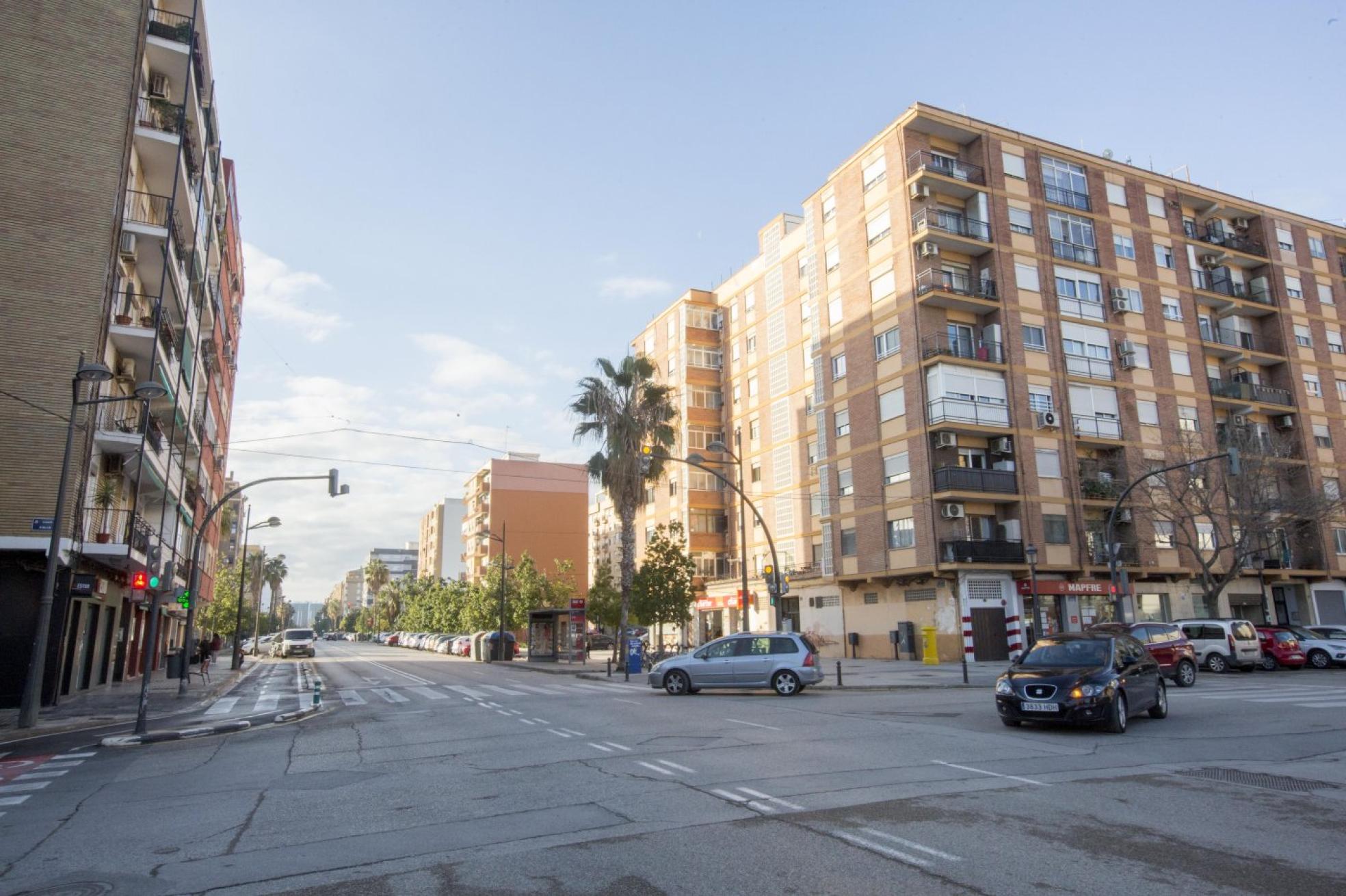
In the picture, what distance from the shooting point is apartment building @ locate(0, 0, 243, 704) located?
19.8 metres

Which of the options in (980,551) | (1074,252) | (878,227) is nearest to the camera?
(980,551)

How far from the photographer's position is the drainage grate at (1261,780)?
27.1 ft

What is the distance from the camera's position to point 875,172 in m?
40.0

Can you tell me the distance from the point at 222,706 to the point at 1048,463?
33.0 m

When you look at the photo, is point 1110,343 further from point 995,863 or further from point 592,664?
point 995,863

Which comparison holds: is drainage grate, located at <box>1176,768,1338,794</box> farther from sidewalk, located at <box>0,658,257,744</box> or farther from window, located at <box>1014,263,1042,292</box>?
window, located at <box>1014,263,1042,292</box>

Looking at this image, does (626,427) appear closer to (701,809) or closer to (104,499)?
(104,499)

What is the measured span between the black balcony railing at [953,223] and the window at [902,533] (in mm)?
13014

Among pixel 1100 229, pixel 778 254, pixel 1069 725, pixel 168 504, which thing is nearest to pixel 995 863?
pixel 1069 725

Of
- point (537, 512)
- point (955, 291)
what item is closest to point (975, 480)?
point (955, 291)

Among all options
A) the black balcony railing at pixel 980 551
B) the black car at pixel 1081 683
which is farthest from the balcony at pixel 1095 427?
the black car at pixel 1081 683

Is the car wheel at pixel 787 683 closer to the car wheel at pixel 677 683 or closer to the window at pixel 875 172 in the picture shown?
the car wheel at pixel 677 683

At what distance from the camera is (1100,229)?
42.0 metres

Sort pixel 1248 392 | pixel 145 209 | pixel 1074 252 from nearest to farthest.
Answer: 1. pixel 145 209
2. pixel 1074 252
3. pixel 1248 392
